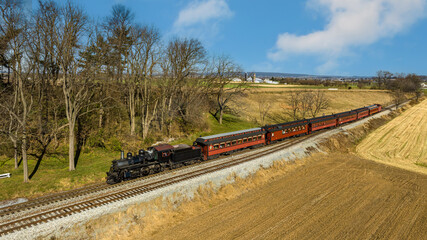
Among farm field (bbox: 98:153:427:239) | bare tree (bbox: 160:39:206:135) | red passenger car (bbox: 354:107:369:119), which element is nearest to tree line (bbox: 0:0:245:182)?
bare tree (bbox: 160:39:206:135)

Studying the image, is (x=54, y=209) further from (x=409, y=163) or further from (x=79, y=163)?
(x=409, y=163)

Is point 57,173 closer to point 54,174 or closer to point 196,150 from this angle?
point 54,174

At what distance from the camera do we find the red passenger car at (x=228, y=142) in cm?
2566

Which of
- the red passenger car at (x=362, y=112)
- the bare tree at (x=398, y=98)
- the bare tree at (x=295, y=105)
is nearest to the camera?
the red passenger car at (x=362, y=112)

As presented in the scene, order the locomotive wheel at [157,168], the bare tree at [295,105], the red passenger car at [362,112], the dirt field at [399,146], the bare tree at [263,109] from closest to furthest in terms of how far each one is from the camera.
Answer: the locomotive wheel at [157,168], the dirt field at [399,146], the bare tree at [263,109], the red passenger car at [362,112], the bare tree at [295,105]

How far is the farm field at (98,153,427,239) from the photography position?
14.8m

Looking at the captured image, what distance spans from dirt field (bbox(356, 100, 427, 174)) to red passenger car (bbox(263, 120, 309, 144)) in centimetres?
874

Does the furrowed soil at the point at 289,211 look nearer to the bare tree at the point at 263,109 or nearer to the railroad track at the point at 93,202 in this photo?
the railroad track at the point at 93,202

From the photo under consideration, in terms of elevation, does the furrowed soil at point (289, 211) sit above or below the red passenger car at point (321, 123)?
below

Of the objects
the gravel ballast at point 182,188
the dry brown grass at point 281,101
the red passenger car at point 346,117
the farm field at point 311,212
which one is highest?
the dry brown grass at point 281,101

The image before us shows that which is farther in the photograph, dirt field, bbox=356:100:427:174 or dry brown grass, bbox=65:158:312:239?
dirt field, bbox=356:100:427:174

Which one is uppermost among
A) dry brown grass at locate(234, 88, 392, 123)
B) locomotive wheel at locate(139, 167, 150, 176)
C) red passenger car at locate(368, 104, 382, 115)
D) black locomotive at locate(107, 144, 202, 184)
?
dry brown grass at locate(234, 88, 392, 123)

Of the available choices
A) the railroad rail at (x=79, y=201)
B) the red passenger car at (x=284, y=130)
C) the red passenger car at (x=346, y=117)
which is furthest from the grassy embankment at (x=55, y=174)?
the red passenger car at (x=346, y=117)

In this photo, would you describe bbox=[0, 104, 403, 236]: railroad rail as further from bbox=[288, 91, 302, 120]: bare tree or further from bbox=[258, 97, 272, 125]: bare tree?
bbox=[288, 91, 302, 120]: bare tree
